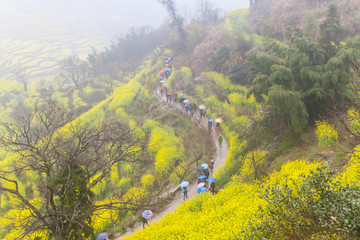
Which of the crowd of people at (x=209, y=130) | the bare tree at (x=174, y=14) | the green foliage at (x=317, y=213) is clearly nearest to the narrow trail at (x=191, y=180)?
the crowd of people at (x=209, y=130)

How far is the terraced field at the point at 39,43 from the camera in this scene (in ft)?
384

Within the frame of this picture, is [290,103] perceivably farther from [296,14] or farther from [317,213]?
[296,14]

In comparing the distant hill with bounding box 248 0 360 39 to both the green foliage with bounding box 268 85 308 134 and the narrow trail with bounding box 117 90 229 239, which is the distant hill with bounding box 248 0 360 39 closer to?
the green foliage with bounding box 268 85 308 134

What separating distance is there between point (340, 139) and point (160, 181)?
15.1 metres

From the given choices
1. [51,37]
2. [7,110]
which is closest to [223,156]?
[7,110]

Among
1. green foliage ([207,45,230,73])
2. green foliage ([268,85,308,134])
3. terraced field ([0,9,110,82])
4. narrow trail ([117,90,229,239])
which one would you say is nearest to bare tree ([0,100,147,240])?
narrow trail ([117,90,229,239])

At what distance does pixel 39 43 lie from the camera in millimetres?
152500

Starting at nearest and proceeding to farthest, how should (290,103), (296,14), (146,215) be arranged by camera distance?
(146,215)
(290,103)
(296,14)

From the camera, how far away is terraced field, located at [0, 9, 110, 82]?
117075 mm

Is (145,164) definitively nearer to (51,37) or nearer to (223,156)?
(223,156)

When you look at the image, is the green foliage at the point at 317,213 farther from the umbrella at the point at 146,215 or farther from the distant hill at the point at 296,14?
the distant hill at the point at 296,14

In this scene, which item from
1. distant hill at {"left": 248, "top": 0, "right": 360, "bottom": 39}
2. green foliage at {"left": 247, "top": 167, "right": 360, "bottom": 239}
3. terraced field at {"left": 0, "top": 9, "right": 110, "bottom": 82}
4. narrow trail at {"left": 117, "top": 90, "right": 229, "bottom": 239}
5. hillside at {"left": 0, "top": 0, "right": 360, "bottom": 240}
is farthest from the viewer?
terraced field at {"left": 0, "top": 9, "right": 110, "bottom": 82}

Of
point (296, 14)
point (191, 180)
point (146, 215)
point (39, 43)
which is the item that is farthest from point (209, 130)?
point (39, 43)

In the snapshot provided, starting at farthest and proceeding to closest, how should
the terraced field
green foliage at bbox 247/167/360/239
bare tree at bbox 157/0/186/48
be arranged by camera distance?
the terraced field, bare tree at bbox 157/0/186/48, green foliage at bbox 247/167/360/239
